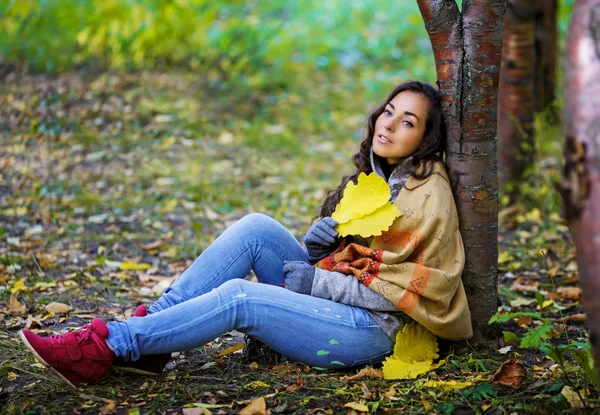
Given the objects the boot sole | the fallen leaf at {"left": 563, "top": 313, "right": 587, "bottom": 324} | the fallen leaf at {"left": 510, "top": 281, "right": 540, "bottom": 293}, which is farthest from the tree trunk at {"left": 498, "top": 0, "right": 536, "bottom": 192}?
the boot sole

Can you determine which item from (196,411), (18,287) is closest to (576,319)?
(196,411)

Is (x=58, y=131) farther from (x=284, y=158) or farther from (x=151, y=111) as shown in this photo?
(x=284, y=158)

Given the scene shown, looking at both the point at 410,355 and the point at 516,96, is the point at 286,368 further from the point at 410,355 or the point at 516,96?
the point at 516,96

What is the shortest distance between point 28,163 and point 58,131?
0.69 metres

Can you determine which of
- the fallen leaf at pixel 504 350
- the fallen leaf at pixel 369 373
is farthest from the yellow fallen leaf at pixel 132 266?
the fallen leaf at pixel 504 350

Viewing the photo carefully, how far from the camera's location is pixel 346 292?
8.57 ft

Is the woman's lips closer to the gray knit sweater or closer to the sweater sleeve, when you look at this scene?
the gray knit sweater

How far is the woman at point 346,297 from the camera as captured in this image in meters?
2.45

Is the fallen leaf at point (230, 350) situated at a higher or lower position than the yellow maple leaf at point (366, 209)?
lower

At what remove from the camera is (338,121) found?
7.90 metres

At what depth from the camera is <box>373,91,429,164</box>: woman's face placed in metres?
2.76

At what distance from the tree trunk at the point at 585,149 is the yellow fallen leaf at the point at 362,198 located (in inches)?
38.3

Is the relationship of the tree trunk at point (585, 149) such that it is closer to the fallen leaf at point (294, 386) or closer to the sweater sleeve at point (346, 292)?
the sweater sleeve at point (346, 292)

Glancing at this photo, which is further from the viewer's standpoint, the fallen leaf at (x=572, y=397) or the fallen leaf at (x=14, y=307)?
the fallen leaf at (x=14, y=307)
